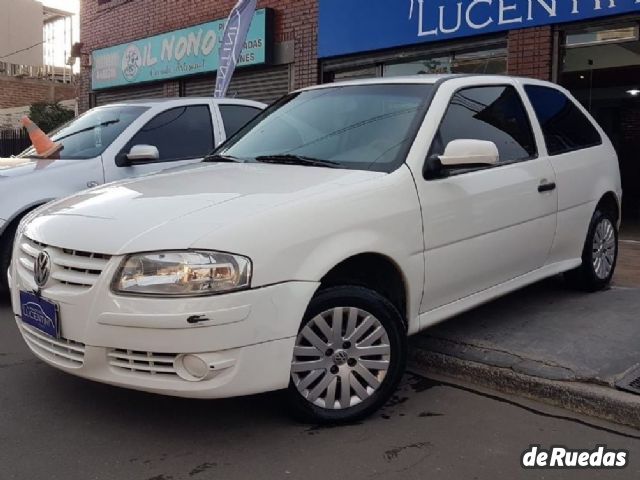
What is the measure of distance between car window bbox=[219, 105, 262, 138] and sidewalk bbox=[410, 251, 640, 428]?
10.5 ft

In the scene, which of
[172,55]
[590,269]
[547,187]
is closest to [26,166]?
[547,187]

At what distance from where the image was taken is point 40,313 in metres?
3.35

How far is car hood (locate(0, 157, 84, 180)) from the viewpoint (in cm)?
568

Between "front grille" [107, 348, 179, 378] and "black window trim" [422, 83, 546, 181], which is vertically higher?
"black window trim" [422, 83, 546, 181]

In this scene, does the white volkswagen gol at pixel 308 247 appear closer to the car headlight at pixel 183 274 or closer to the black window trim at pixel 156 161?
the car headlight at pixel 183 274

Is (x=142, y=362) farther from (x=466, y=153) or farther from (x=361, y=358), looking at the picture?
(x=466, y=153)

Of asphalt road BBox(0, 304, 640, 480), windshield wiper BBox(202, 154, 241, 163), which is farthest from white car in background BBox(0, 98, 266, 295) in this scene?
asphalt road BBox(0, 304, 640, 480)

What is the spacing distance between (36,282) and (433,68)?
8.06 m

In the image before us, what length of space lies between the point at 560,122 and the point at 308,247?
3002 mm

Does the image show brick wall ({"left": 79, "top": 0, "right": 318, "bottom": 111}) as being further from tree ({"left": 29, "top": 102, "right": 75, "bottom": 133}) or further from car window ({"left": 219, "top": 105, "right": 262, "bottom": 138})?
car window ({"left": 219, "top": 105, "right": 262, "bottom": 138})

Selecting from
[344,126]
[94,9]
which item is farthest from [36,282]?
[94,9]

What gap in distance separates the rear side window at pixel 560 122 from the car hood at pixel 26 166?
3847 mm

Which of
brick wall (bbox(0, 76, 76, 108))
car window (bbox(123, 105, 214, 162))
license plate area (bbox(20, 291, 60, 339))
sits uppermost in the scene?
brick wall (bbox(0, 76, 76, 108))

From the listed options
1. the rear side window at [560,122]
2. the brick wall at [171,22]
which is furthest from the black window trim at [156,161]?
the brick wall at [171,22]
